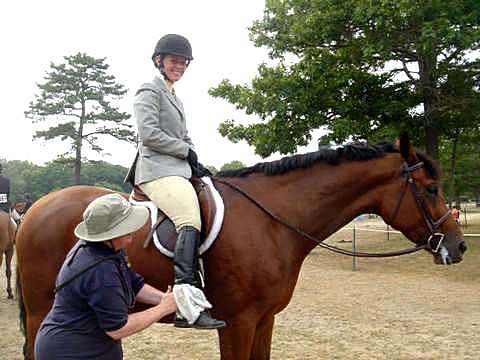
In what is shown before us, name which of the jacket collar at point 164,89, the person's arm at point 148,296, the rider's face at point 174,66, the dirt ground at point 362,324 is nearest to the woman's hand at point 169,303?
the person's arm at point 148,296

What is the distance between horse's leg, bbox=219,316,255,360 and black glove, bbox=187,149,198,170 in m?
1.25

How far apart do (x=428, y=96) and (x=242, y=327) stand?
11.4 m

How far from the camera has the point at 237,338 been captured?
3318 millimetres

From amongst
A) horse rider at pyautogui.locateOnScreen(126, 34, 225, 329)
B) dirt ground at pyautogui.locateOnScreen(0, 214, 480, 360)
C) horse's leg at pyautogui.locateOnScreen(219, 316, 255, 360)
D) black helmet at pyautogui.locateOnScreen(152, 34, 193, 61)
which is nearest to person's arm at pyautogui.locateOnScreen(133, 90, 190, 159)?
horse rider at pyautogui.locateOnScreen(126, 34, 225, 329)

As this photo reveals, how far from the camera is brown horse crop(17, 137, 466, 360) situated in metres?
3.38

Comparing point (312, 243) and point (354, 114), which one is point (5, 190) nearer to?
point (312, 243)

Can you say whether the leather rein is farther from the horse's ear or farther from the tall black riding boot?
the tall black riding boot

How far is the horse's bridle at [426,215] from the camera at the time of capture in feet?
11.7

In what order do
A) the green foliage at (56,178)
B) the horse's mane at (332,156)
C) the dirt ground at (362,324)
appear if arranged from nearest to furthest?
the horse's mane at (332,156) < the dirt ground at (362,324) < the green foliage at (56,178)

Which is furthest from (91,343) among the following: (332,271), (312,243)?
(332,271)

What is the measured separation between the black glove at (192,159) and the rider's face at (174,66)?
0.61m

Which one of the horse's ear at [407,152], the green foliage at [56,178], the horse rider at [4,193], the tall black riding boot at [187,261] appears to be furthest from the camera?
the green foliage at [56,178]

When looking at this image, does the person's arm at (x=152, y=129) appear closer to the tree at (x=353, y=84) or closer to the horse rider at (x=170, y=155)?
the horse rider at (x=170, y=155)

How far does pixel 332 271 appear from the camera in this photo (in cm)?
1210
